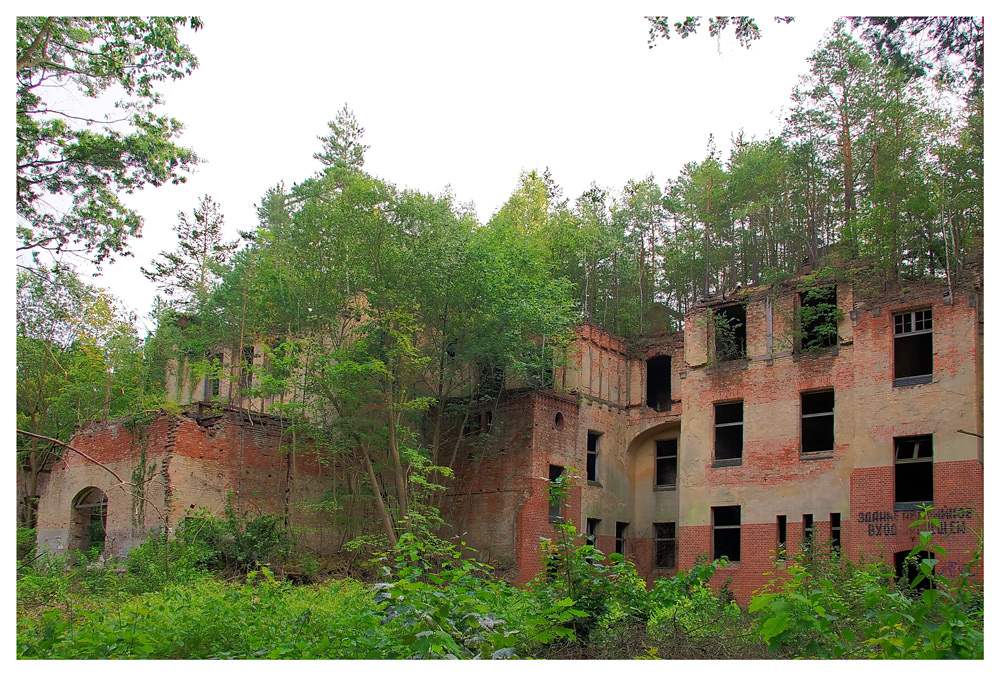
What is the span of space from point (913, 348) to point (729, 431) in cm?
499

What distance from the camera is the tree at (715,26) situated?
11422mm

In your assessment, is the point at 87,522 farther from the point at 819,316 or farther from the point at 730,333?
the point at 819,316

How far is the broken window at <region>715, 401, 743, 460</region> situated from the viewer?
69.6 feet

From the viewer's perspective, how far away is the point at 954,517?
16.6 m

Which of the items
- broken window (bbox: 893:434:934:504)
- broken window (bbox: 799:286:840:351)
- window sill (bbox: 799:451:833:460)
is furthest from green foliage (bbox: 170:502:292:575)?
broken window (bbox: 893:434:934:504)

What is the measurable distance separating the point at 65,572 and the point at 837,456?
1695cm

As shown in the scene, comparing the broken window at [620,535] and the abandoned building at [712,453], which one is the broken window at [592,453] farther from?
the broken window at [620,535]

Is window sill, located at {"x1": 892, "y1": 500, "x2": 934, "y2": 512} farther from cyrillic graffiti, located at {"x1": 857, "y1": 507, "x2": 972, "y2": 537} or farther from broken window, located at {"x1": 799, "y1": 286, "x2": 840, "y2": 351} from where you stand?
broken window, located at {"x1": 799, "y1": 286, "x2": 840, "y2": 351}

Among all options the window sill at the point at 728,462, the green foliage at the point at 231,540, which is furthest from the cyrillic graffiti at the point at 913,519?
the green foliage at the point at 231,540

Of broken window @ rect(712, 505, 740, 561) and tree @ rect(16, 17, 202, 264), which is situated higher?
tree @ rect(16, 17, 202, 264)

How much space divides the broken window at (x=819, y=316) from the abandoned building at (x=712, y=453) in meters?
0.06

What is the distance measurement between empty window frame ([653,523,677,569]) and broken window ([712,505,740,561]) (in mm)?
2279

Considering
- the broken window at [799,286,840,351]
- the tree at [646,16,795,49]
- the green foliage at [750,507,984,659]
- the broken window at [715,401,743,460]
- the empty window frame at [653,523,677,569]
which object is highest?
the tree at [646,16,795,49]

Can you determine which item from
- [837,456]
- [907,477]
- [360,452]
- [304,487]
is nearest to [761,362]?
[837,456]
